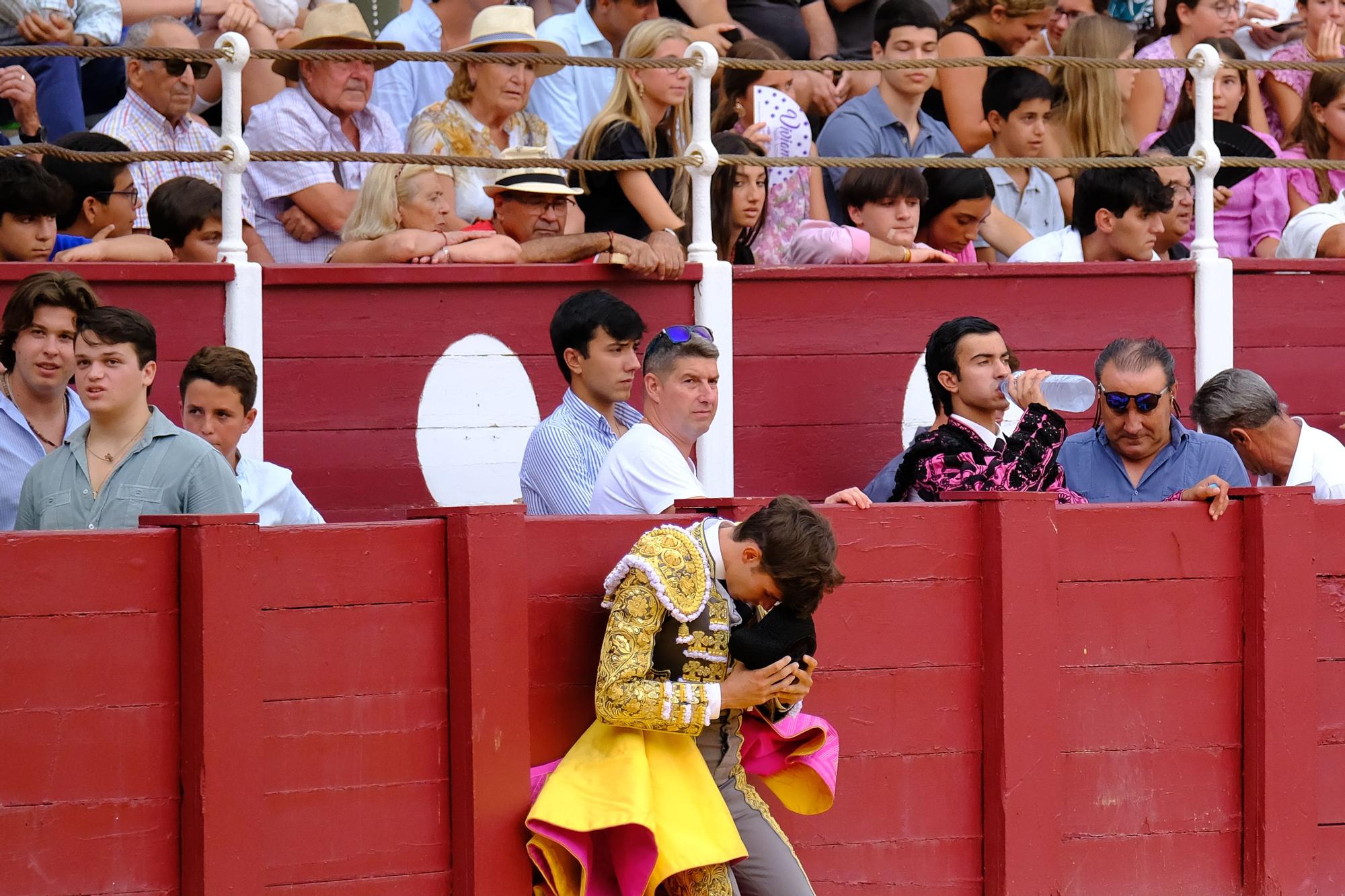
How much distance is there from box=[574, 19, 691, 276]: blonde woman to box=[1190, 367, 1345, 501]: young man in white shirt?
63.8 inches

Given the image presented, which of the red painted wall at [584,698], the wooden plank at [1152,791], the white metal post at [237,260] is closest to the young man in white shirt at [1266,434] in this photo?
the red painted wall at [584,698]

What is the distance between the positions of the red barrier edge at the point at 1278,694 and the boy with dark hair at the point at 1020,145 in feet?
6.16

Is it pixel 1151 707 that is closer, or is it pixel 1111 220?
pixel 1151 707

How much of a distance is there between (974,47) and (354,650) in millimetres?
3811

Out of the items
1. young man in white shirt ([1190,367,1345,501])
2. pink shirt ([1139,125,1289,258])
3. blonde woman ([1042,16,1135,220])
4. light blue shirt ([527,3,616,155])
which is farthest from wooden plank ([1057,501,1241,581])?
light blue shirt ([527,3,616,155])

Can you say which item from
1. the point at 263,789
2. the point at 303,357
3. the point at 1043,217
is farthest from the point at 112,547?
the point at 1043,217

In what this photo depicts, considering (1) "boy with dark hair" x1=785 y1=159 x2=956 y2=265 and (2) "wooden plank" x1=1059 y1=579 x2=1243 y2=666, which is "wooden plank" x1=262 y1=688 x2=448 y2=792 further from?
(1) "boy with dark hair" x1=785 y1=159 x2=956 y2=265

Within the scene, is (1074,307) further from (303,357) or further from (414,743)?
(414,743)

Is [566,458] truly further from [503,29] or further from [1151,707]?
[503,29]

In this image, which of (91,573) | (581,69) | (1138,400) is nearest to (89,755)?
(91,573)

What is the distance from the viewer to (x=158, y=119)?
588 centimetres

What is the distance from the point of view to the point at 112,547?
12.8 ft

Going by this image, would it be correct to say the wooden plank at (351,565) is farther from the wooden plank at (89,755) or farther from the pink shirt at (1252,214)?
the pink shirt at (1252,214)

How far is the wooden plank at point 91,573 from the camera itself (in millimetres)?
3820
